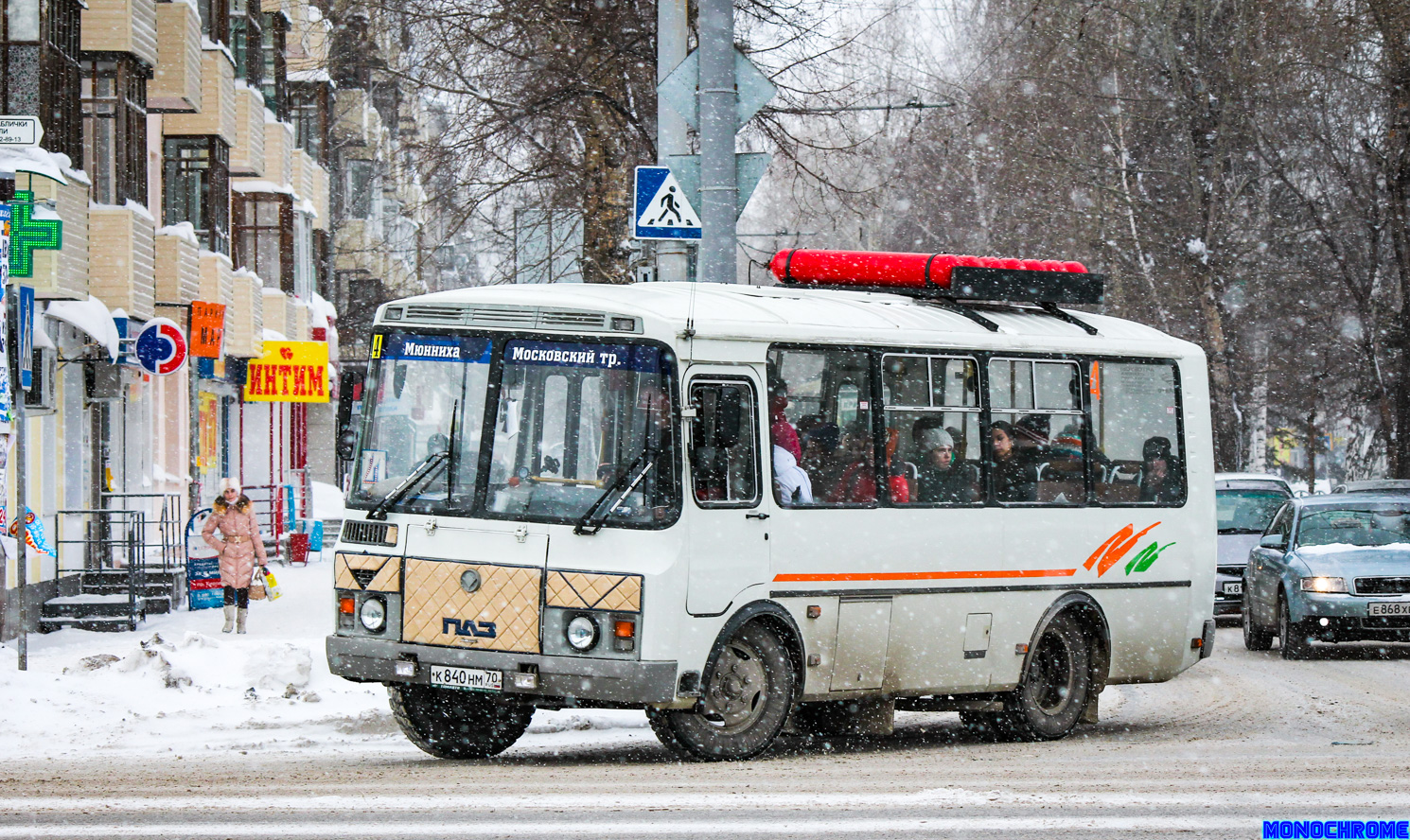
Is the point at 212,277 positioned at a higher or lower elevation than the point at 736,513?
higher

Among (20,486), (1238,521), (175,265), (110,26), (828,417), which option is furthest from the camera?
(175,265)

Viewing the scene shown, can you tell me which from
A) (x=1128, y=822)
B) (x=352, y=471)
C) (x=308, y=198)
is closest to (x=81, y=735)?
(x=352, y=471)

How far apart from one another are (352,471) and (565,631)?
1.78 metres

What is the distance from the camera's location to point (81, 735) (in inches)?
526

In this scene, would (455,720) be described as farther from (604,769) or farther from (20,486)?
(20,486)

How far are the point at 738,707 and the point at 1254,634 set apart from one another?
11.8 metres

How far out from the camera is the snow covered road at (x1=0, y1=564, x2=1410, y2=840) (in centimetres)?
879

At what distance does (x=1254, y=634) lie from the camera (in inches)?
866

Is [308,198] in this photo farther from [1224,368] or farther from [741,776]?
[741,776]

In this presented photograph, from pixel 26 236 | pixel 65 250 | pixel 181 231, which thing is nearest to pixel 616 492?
pixel 26 236

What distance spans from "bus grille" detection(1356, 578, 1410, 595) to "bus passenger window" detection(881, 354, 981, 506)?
829 centimetres

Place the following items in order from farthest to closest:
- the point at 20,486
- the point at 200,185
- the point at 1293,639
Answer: the point at 200,185, the point at 1293,639, the point at 20,486

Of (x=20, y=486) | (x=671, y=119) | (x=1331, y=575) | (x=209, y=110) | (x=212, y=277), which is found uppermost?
(x=209, y=110)

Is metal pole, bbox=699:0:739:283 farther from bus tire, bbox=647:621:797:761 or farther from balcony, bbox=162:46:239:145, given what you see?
balcony, bbox=162:46:239:145
